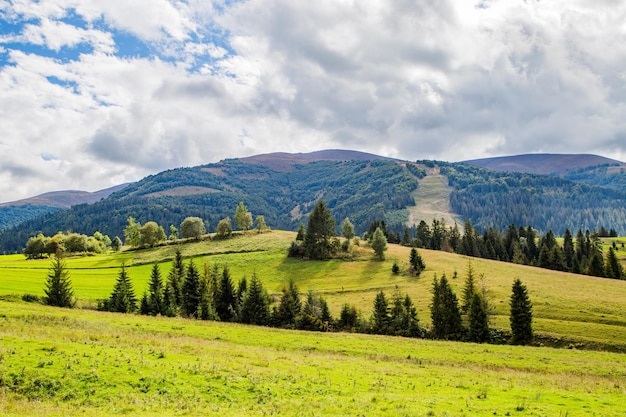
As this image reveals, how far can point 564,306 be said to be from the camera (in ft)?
232

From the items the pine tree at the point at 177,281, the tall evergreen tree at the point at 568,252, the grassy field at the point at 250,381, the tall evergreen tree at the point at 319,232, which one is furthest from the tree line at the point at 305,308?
the tall evergreen tree at the point at 568,252

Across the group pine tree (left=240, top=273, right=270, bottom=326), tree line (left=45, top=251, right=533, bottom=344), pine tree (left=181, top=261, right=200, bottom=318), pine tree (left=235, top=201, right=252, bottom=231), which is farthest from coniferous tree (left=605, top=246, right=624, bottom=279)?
pine tree (left=235, top=201, right=252, bottom=231)

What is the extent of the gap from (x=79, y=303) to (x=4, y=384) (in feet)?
180

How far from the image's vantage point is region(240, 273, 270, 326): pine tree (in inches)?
2709

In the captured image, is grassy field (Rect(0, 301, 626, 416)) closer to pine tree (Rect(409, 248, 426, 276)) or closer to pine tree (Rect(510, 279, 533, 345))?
pine tree (Rect(510, 279, 533, 345))

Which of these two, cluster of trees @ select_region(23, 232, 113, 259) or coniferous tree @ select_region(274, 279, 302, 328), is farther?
cluster of trees @ select_region(23, 232, 113, 259)


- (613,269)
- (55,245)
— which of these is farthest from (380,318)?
(55,245)

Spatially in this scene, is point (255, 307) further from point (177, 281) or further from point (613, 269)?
point (613, 269)

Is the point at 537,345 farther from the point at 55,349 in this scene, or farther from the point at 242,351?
the point at 55,349

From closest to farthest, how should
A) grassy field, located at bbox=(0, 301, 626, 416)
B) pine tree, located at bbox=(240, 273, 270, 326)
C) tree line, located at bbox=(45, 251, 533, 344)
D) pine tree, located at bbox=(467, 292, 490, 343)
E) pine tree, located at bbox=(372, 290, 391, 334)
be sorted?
grassy field, located at bbox=(0, 301, 626, 416) → pine tree, located at bbox=(467, 292, 490, 343) → tree line, located at bbox=(45, 251, 533, 344) → pine tree, located at bbox=(372, 290, 391, 334) → pine tree, located at bbox=(240, 273, 270, 326)

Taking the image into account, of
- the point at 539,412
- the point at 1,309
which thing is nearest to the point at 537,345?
the point at 539,412

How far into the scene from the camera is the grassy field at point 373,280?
2491 inches

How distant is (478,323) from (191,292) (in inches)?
1845

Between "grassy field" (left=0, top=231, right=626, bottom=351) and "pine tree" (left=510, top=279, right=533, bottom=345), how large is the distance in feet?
8.00
